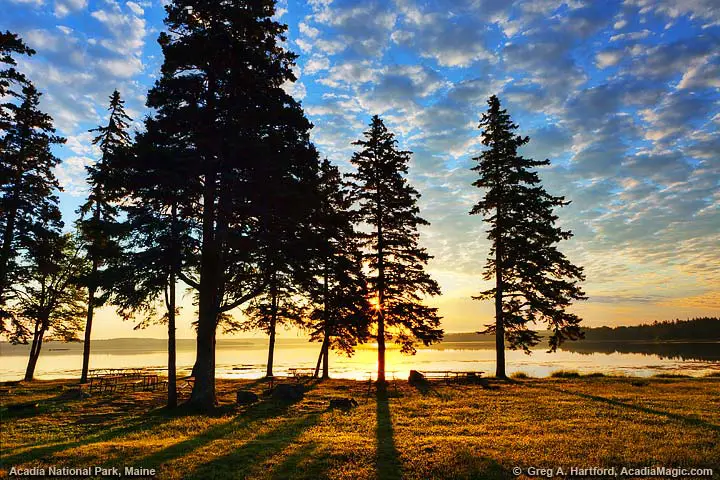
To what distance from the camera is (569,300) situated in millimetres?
30250

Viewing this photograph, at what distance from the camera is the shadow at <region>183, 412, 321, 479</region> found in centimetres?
980

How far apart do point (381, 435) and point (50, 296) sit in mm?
33431

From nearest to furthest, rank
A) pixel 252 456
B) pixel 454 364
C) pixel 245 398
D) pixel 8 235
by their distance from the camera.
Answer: pixel 252 456 → pixel 245 398 → pixel 8 235 → pixel 454 364

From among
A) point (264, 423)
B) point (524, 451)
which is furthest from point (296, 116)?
point (524, 451)

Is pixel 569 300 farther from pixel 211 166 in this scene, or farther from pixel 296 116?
pixel 211 166

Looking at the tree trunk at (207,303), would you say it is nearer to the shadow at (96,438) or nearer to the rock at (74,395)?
the shadow at (96,438)

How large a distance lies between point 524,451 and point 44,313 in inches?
1337

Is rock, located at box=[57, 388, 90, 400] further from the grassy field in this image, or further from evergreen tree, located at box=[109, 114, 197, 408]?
evergreen tree, located at box=[109, 114, 197, 408]

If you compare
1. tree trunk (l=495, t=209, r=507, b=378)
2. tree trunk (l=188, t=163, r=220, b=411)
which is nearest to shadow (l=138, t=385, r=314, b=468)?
tree trunk (l=188, t=163, r=220, b=411)

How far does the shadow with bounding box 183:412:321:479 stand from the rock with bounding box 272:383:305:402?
709 cm

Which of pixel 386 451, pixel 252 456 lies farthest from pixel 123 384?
pixel 386 451

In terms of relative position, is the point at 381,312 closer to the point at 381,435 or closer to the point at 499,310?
the point at 499,310

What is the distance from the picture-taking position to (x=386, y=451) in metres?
11.7

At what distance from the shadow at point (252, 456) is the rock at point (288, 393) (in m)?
7.09
